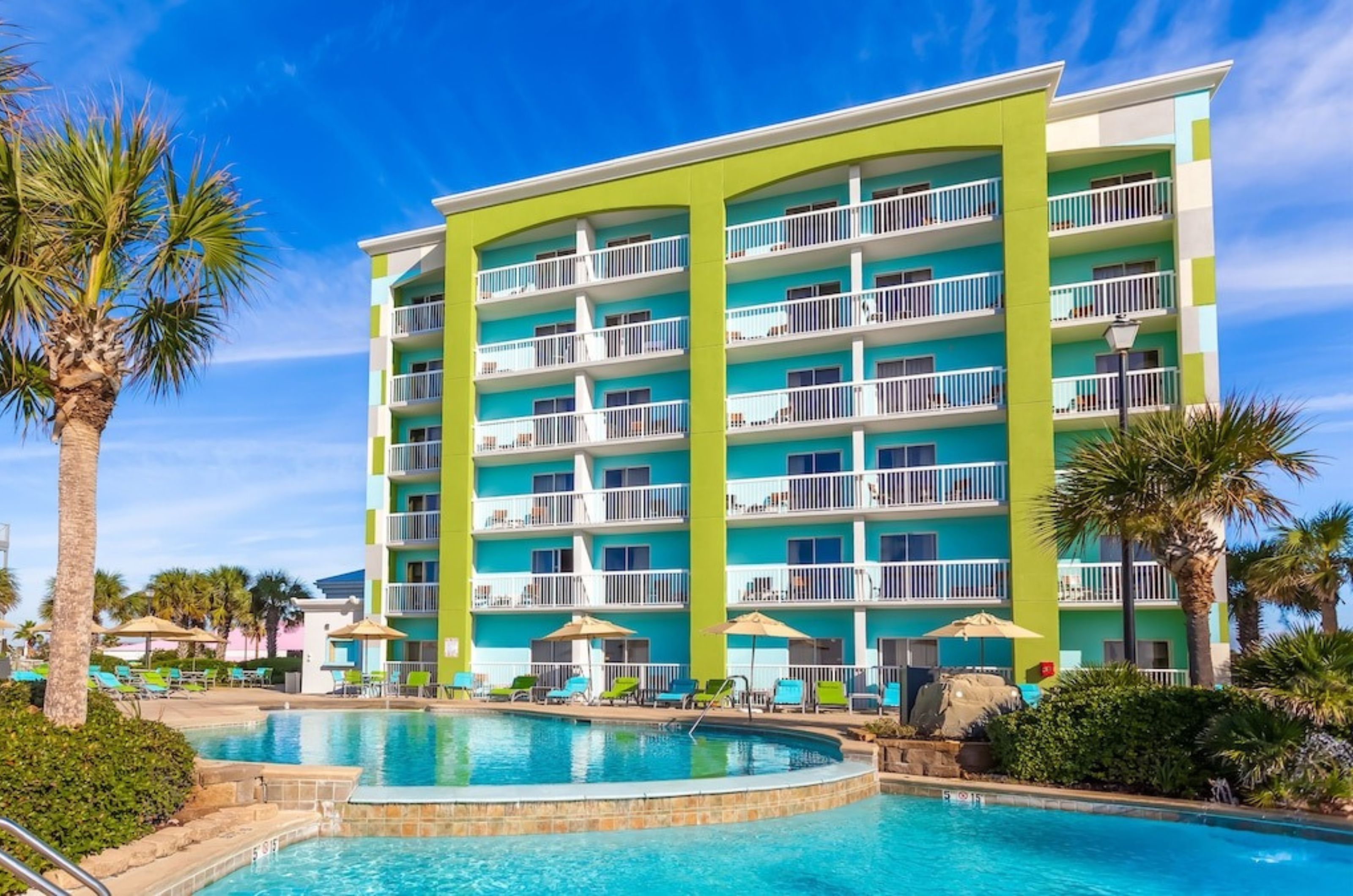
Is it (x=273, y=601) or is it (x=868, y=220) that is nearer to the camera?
(x=868, y=220)

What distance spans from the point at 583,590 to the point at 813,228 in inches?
468

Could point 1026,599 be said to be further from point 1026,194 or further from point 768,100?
point 768,100

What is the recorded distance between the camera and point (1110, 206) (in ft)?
80.4

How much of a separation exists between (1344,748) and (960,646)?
14.6 metres

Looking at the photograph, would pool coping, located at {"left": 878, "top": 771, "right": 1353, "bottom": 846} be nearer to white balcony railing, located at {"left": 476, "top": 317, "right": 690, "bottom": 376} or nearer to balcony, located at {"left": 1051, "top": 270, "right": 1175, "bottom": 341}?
balcony, located at {"left": 1051, "top": 270, "right": 1175, "bottom": 341}

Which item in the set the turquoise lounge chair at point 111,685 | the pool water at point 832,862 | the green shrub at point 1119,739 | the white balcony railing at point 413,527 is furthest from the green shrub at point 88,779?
the white balcony railing at point 413,527

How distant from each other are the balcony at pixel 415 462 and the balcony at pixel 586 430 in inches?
79.2

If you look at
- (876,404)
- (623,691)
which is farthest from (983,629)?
(623,691)

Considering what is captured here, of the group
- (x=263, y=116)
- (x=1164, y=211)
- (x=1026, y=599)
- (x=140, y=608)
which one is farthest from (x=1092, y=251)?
(x=140, y=608)

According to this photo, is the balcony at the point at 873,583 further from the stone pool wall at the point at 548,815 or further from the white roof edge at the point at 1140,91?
the stone pool wall at the point at 548,815

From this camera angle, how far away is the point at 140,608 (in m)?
46.3

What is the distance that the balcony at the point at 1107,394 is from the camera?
2314cm

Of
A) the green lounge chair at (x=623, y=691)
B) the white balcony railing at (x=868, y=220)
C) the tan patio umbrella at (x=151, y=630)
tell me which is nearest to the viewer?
the green lounge chair at (x=623, y=691)

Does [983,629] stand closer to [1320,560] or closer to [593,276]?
[1320,560]
